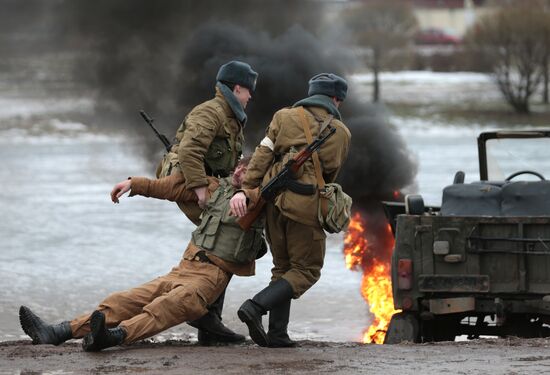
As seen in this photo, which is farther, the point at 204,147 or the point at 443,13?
the point at 443,13

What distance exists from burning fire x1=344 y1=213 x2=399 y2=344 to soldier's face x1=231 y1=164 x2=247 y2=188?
1947 millimetres

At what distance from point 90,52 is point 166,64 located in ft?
3.78

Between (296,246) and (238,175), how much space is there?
59 cm

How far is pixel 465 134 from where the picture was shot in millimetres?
31953

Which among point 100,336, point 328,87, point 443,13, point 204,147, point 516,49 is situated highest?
point 443,13

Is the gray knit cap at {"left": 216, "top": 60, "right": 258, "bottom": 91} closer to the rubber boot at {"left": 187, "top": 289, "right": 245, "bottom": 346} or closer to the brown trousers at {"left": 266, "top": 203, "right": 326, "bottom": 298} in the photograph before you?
the brown trousers at {"left": 266, "top": 203, "right": 326, "bottom": 298}

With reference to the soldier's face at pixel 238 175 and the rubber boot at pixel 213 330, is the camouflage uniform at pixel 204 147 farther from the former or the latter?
the rubber boot at pixel 213 330

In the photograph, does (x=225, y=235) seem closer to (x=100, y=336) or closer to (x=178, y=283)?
(x=178, y=283)

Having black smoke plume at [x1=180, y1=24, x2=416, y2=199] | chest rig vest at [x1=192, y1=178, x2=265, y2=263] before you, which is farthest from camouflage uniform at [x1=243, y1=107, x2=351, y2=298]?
black smoke plume at [x1=180, y1=24, x2=416, y2=199]

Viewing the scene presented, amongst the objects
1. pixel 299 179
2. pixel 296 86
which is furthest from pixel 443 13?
pixel 299 179

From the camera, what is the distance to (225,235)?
7.92 metres

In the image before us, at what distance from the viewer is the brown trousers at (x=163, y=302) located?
7565mm

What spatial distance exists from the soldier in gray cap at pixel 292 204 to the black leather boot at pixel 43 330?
3.35ft

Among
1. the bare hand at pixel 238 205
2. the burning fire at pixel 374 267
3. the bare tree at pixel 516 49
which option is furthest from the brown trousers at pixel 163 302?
the bare tree at pixel 516 49
